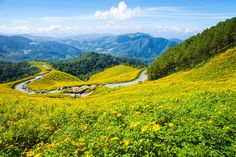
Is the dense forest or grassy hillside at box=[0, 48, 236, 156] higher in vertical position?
the dense forest

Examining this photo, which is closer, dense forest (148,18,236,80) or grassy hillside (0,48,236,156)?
grassy hillside (0,48,236,156)

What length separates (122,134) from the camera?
1662 centimetres

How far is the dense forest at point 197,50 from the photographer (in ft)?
358

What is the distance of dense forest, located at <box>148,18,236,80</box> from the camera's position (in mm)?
109125

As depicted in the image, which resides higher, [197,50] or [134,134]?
[197,50]

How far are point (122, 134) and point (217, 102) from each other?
43.7ft

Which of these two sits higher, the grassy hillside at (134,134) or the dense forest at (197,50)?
the dense forest at (197,50)

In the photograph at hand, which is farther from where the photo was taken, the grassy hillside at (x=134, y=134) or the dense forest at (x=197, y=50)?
the dense forest at (x=197, y=50)

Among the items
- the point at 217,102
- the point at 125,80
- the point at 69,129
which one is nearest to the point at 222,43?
the point at 125,80

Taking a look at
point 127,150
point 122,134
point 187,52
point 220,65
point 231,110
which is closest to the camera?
point 127,150

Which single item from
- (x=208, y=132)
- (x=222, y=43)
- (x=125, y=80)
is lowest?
(x=125, y=80)

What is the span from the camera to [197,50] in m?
114

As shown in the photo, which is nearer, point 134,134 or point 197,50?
point 134,134

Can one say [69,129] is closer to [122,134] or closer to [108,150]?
[122,134]
